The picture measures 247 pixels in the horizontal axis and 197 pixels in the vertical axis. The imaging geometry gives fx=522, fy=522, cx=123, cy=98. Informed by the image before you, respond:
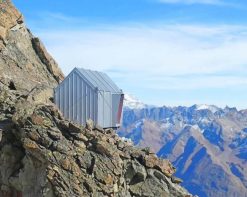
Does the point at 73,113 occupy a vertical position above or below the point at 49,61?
below

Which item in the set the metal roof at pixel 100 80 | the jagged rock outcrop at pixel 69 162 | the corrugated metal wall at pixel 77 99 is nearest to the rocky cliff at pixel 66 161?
the jagged rock outcrop at pixel 69 162

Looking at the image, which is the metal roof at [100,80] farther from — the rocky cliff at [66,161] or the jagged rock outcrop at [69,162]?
the jagged rock outcrop at [69,162]

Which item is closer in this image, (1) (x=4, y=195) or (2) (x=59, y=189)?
(2) (x=59, y=189)

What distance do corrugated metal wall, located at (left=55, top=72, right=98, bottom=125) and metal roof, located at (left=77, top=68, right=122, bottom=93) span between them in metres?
0.47

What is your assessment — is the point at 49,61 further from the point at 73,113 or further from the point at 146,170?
the point at 146,170

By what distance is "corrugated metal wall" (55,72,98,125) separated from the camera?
110ft

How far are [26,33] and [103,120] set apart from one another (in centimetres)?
1858

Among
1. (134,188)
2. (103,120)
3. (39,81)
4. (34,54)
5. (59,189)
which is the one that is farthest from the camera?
(34,54)

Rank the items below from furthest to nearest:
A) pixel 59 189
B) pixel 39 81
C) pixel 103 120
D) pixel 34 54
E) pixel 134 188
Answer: pixel 34 54 < pixel 39 81 < pixel 103 120 < pixel 134 188 < pixel 59 189

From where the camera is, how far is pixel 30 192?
27.9 m

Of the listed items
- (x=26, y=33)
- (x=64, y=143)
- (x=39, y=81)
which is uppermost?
(x=26, y=33)

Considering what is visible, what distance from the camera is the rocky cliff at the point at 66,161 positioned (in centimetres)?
2728

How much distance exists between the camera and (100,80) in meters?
35.2

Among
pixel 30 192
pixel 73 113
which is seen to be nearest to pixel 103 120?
pixel 73 113
